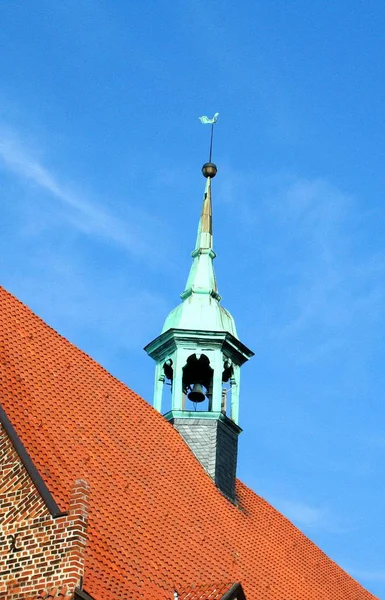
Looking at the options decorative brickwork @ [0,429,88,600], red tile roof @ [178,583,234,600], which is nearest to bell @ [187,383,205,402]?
red tile roof @ [178,583,234,600]

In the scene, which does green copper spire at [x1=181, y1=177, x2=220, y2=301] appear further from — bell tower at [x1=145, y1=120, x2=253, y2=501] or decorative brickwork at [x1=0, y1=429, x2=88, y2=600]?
decorative brickwork at [x1=0, y1=429, x2=88, y2=600]

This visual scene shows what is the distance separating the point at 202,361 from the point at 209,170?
5531 mm

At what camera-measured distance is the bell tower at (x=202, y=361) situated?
23.6 m

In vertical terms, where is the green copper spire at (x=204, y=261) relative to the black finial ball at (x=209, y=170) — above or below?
below

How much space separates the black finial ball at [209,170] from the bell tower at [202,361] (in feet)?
10.1

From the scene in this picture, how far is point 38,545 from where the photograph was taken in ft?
43.1

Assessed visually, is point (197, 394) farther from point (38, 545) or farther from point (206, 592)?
point (38, 545)

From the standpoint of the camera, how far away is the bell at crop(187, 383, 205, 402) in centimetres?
2520

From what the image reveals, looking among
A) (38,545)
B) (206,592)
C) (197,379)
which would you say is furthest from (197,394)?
(38,545)

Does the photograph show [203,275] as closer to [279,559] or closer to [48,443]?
[279,559]

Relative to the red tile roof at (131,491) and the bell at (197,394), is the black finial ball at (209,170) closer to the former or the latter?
the bell at (197,394)

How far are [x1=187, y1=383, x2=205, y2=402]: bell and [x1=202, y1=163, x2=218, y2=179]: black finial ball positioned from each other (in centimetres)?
581

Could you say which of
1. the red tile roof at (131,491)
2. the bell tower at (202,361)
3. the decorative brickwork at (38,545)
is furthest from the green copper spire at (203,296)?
the decorative brickwork at (38,545)

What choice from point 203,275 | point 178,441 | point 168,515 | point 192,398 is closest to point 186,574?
point 168,515
